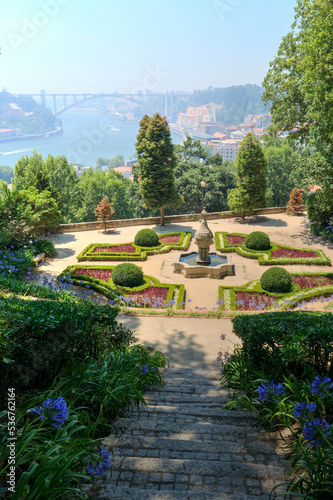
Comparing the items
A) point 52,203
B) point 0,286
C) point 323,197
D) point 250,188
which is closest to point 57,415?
point 0,286

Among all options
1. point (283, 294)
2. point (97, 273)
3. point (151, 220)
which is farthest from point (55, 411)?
point (151, 220)

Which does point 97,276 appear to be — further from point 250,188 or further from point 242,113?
point 242,113

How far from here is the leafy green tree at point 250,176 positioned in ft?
81.8

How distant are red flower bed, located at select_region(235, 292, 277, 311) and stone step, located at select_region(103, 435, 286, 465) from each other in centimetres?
975

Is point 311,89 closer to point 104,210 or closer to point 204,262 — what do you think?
point 204,262

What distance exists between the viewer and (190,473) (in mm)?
3096

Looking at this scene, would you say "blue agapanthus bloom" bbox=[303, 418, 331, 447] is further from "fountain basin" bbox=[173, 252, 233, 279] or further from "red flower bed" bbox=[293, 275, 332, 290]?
"fountain basin" bbox=[173, 252, 233, 279]

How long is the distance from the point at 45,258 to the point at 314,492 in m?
17.0

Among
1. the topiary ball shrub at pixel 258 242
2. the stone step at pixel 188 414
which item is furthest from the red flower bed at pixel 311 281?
the stone step at pixel 188 414

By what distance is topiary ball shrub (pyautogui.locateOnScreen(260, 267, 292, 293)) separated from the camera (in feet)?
46.9

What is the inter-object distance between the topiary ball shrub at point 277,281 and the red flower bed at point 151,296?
12.3 feet

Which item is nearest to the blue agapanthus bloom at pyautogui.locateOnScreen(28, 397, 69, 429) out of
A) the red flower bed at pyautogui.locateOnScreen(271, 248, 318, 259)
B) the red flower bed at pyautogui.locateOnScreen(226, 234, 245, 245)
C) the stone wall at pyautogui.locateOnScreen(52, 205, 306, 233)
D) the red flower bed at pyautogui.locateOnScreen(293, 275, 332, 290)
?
the red flower bed at pyautogui.locateOnScreen(293, 275, 332, 290)

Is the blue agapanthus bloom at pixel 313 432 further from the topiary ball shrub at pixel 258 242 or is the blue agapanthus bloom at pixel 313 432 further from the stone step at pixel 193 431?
the topiary ball shrub at pixel 258 242

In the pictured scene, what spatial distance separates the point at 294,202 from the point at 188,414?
950 inches
